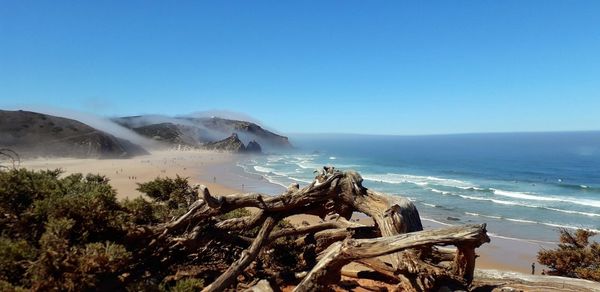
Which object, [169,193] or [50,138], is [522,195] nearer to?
[169,193]

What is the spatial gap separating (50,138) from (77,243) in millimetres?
70528

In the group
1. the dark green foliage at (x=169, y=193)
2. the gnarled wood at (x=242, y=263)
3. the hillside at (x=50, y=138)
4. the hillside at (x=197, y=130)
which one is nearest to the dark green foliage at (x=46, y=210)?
the gnarled wood at (x=242, y=263)

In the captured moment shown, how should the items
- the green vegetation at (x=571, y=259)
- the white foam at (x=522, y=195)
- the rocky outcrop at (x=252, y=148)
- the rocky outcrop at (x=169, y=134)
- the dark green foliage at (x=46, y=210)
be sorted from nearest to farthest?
the dark green foliage at (x=46, y=210)
the green vegetation at (x=571, y=259)
the white foam at (x=522, y=195)
the rocky outcrop at (x=169, y=134)
the rocky outcrop at (x=252, y=148)

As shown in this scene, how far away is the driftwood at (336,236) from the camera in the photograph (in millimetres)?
5156

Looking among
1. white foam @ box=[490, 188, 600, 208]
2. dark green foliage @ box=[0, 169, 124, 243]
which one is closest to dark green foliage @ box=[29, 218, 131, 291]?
dark green foliage @ box=[0, 169, 124, 243]

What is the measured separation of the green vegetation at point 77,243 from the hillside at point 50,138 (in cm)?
6219

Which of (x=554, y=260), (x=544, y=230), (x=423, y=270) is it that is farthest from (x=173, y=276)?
(x=544, y=230)

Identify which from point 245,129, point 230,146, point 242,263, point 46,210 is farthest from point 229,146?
→ point 46,210

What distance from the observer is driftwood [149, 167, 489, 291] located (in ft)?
16.9

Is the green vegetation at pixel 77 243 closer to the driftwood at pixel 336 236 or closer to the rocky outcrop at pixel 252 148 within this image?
the driftwood at pixel 336 236

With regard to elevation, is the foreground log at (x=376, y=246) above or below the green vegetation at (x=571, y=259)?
above

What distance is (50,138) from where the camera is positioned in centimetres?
6569

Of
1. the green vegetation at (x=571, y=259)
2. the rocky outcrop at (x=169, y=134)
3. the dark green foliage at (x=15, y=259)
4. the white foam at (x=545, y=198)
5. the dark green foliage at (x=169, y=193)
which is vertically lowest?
the white foam at (x=545, y=198)

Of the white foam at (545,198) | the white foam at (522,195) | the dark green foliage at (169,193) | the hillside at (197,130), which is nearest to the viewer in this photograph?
the dark green foliage at (169,193)
